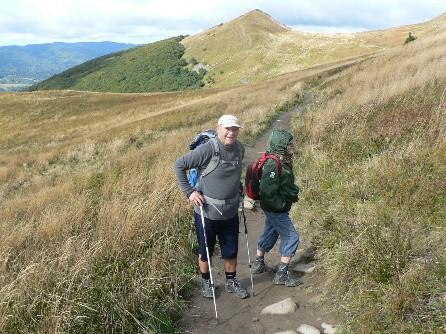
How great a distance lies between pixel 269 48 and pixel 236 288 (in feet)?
312

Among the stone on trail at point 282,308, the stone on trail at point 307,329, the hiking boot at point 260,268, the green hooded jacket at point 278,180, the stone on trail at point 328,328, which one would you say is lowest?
the hiking boot at point 260,268

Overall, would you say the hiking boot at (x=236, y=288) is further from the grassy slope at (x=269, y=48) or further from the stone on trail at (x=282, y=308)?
the grassy slope at (x=269, y=48)

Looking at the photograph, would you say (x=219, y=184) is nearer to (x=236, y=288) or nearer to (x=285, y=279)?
(x=236, y=288)

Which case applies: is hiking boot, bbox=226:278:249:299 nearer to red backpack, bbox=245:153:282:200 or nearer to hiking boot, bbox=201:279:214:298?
hiking boot, bbox=201:279:214:298

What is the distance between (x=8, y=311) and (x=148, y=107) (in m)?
42.3

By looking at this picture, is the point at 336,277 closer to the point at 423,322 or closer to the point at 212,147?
the point at 423,322

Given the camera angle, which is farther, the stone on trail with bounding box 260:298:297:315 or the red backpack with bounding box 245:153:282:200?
the red backpack with bounding box 245:153:282:200

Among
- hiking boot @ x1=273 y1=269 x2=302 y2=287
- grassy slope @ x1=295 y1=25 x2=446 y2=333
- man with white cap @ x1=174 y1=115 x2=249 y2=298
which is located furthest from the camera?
hiking boot @ x1=273 y1=269 x2=302 y2=287

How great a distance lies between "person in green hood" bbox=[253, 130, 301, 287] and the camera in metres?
5.30

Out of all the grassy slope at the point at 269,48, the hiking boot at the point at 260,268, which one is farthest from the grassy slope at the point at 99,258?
the grassy slope at the point at 269,48

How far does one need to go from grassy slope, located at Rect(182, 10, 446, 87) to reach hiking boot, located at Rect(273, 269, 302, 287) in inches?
2773

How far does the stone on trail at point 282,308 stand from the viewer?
16.2 ft

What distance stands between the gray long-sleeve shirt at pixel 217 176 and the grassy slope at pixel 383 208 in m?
1.37

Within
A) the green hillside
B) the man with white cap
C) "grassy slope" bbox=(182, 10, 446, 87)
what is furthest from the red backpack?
the green hillside
